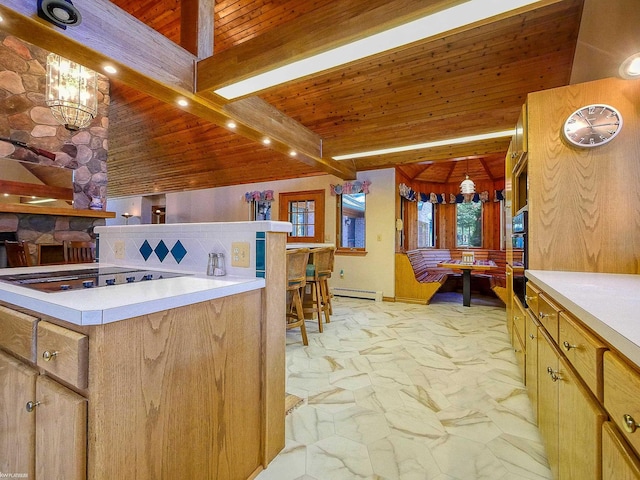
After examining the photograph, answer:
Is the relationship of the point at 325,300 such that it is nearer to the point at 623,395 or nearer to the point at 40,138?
the point at 623,395

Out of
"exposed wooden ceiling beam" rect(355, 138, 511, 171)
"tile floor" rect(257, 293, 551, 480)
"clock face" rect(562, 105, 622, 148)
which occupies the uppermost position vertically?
"exposed wooden ceiling beam" rect(355, 138, 511, 171)

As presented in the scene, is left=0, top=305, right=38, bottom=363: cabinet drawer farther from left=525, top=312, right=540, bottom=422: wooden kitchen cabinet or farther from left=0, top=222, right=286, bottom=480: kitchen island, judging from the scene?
left=525, top=312, right=540, bottom=422: wooden kitchen cabinet

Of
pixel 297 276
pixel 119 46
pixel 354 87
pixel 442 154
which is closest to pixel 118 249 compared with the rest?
pixel 119 46

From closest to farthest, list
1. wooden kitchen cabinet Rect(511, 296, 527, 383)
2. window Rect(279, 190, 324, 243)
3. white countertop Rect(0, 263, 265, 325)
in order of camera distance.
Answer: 1. white countertop Rect(0, 263, 265, 325)
2. wooden kitchen cabinet Rect(511, 296, 527, 383)
3. window Rect(279, 190, 324, 243)

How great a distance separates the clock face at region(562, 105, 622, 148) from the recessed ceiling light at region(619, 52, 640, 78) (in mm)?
175

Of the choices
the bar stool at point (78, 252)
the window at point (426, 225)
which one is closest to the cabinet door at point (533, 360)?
the bar stool at point (78, 252)

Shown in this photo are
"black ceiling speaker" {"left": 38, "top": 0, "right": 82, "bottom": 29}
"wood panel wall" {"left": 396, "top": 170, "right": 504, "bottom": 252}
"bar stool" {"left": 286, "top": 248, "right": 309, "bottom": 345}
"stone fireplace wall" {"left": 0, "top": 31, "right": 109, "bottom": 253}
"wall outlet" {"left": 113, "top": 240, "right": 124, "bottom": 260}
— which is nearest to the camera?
"black ceiling speaker" {"left": 38, "top": 0, "right": 82, "bottom": 29}

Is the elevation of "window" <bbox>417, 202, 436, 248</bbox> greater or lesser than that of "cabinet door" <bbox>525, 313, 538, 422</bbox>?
greater

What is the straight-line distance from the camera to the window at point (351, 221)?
5.95 meters

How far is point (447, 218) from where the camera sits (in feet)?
23.3

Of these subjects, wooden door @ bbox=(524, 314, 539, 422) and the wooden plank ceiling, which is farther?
the wooden plank ceiling

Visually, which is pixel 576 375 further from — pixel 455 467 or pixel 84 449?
pixel 84 449

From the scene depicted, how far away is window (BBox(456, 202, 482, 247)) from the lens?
271 inches

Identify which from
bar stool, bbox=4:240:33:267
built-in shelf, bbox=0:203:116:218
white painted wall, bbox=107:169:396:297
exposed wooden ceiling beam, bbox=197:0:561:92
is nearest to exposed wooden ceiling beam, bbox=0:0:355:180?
exposed wooden ceiling beam, bbox=197:0:561:92
